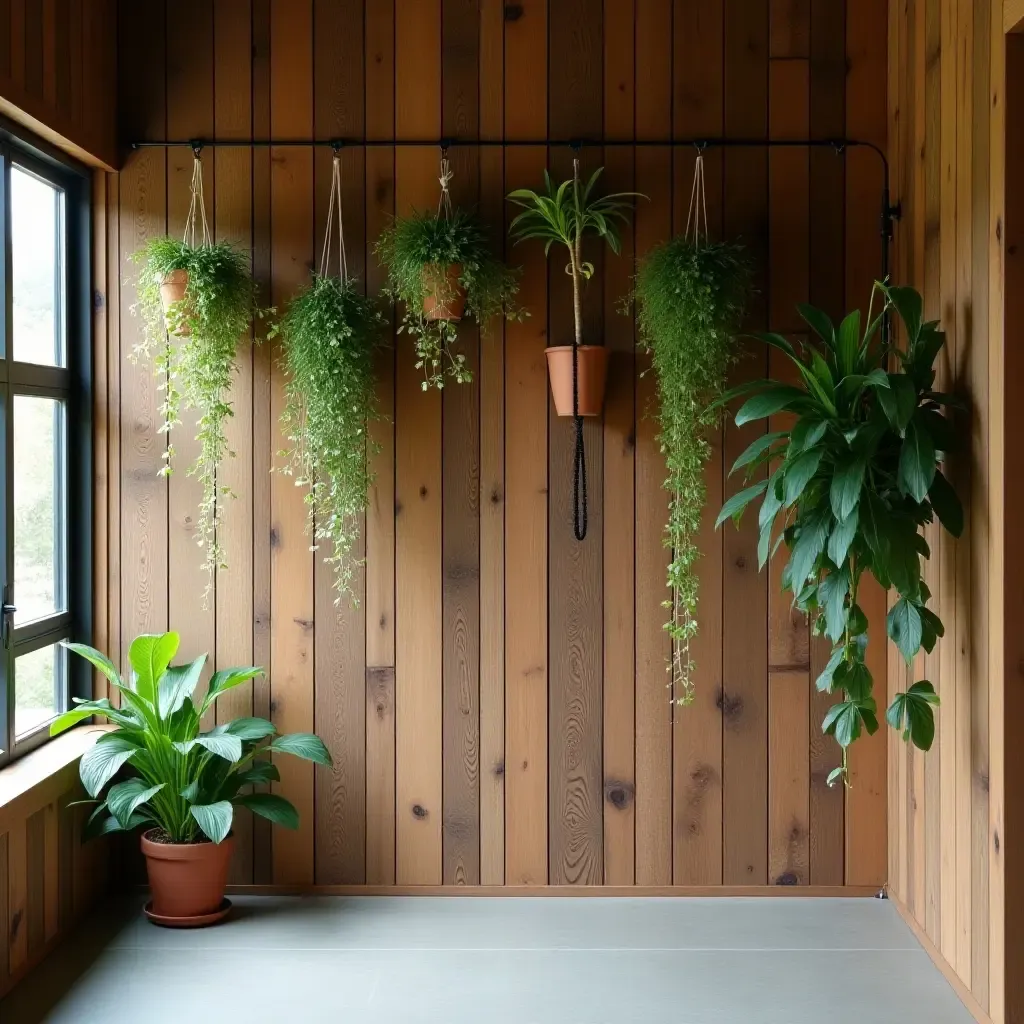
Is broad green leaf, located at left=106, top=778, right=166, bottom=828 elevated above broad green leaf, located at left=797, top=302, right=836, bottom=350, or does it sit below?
below

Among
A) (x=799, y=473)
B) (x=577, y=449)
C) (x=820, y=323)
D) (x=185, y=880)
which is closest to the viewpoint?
(x=799, y=473)

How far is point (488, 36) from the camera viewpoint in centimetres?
357

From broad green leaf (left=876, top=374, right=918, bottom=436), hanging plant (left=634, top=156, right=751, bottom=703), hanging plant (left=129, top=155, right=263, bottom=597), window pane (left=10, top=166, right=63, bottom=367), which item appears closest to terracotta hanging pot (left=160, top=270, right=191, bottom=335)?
hanging plant (left=129, top=155, right=263, bottom=597)

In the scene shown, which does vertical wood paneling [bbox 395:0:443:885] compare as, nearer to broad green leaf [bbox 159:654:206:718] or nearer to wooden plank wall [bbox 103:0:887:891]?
wooden plank wall [bbox 103:0:887:891]

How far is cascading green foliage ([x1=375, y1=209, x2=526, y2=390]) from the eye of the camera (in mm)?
3344

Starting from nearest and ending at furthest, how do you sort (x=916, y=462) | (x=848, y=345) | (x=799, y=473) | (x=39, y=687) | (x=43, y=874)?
(x=916, y=462)
(x=799, y=473)
(x=848, y=345)
(x=43, y=874)
(x=39, y=687)

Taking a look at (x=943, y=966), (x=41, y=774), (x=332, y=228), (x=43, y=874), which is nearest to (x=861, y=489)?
(x=943, y=966)

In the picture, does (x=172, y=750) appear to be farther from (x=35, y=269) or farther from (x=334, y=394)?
(x=35, y=269)

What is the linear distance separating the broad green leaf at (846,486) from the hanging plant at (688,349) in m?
0.58

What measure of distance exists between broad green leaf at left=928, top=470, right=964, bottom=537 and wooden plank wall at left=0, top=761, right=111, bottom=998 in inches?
94.7

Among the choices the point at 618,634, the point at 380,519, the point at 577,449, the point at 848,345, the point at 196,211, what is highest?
the point at 196,211

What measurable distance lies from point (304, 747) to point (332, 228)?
1592 millimetres

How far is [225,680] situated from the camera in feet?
11.2

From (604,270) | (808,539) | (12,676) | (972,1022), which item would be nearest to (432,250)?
(604,270)
